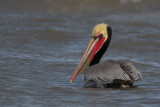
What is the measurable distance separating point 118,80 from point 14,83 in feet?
5.85

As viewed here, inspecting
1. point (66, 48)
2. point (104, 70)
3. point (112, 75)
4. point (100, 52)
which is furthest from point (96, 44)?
point (66, 48)

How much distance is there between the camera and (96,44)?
23.9ft

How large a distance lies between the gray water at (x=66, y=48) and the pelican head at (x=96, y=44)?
1.48 feet

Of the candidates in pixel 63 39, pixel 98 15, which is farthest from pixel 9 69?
pixel 98 15

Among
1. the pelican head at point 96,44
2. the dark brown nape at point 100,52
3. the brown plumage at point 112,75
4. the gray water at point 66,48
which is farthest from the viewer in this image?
the dark brown nape at point 100,52

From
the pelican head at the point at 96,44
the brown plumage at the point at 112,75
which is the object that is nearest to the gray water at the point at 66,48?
the brown plumage at the point at 112,75

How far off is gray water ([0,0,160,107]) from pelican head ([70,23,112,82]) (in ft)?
1.48

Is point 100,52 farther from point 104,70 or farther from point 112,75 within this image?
point 112,75

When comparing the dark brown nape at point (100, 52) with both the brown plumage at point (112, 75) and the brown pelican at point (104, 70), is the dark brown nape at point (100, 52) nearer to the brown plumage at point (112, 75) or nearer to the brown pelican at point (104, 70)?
the brown pelican at point (104, 70)

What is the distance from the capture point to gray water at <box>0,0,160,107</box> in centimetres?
621

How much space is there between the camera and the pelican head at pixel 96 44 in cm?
720

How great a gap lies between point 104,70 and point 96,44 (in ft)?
2.71

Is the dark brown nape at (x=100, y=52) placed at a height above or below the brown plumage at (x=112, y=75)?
above

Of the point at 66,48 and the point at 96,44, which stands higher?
the point at 96,44
